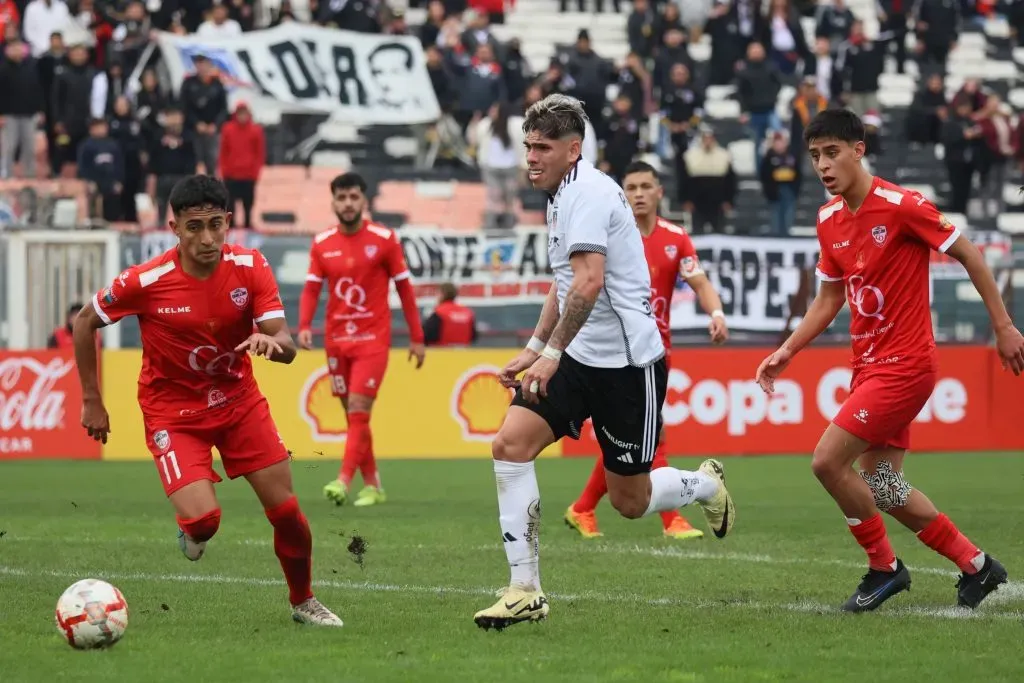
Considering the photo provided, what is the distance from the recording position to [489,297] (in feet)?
76.2

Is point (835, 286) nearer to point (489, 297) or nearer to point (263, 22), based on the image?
point (489, 297)

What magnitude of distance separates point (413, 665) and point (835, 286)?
3.16m

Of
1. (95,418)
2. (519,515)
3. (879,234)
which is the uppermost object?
(879,234)

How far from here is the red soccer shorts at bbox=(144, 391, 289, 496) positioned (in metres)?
7.75

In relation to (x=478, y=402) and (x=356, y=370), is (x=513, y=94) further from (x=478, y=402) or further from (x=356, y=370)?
(x=356, y=370)

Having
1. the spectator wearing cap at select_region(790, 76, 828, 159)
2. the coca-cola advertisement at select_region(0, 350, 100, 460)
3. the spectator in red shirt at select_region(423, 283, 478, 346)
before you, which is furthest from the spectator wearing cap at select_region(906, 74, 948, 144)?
the coca-cola advertisement at select_region(0, 350, 100, 460)

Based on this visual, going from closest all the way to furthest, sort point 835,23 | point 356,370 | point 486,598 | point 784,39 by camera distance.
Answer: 1. point 486,598
2. point 356,370
3. point 784,39
4. point 835,23

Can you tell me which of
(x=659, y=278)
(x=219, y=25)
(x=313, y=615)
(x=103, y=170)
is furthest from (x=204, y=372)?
(x=219, y=25)

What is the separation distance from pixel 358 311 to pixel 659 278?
3.13 meters

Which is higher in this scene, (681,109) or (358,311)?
(681,109)

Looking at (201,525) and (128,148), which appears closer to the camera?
A: (201,525)

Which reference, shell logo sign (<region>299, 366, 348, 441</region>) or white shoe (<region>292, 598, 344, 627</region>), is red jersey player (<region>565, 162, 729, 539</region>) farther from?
shell logo sign (<region>299, 366, 348, 441</region>)

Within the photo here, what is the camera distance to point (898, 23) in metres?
29.2

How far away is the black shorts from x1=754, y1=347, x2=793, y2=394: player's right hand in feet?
2.77
